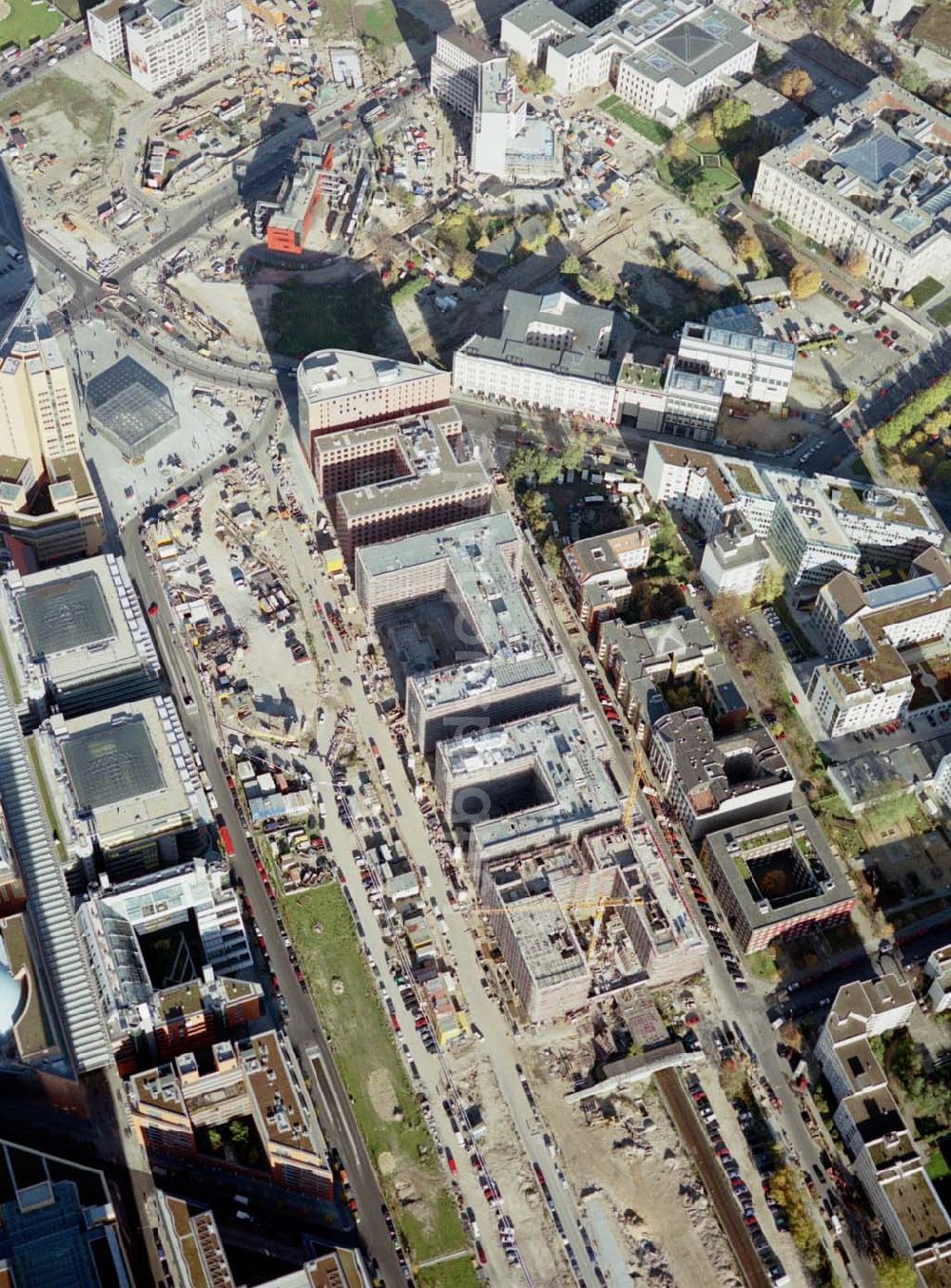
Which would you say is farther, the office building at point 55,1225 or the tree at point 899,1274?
the tree at point 899,1274

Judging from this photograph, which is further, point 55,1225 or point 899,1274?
point 899,1274

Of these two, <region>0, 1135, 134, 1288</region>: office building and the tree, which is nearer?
<region>0, 1135, 134, 1288</region>: office building

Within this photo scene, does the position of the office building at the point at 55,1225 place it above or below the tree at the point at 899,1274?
above

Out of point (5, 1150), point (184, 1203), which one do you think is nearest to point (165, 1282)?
point (184, 1203)

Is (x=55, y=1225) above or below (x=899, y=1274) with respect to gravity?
above
